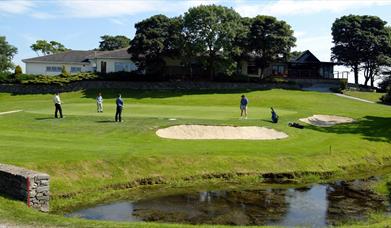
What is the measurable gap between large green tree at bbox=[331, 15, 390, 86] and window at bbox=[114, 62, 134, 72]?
39887 millimetres

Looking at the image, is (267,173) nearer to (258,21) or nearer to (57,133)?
(57,133)

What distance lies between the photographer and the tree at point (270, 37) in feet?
257

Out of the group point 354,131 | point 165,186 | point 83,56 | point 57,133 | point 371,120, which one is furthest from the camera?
point 83,56

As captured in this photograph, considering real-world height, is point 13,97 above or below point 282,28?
below

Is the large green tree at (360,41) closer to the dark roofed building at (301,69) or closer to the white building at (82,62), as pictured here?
the dark roofed building at (301,69)

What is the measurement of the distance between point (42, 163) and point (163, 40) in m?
53.6

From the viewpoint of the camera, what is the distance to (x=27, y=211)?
16.6 meters

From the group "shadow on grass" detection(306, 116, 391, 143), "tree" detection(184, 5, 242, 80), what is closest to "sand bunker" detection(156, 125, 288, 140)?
"shadow on grass" detection(306, 116, 391, 143)

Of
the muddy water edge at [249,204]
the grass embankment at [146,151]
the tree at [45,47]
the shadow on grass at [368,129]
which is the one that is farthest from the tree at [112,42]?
the muddy water edge at [249,204]

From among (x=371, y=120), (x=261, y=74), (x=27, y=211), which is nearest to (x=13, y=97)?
(x=261, y=74)

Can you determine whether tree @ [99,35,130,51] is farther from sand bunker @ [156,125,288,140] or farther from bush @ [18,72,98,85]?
sand bunker @ [156,125,288,140]

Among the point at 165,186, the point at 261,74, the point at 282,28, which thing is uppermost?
the point at 282,28

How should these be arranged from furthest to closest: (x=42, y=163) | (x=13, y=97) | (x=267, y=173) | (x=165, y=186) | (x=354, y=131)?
(x=13, y=97), (x=354, y=131), (x=267, y=173), (x=165, y=186), (x=42, y=163)

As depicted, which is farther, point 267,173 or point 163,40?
point 163,40
